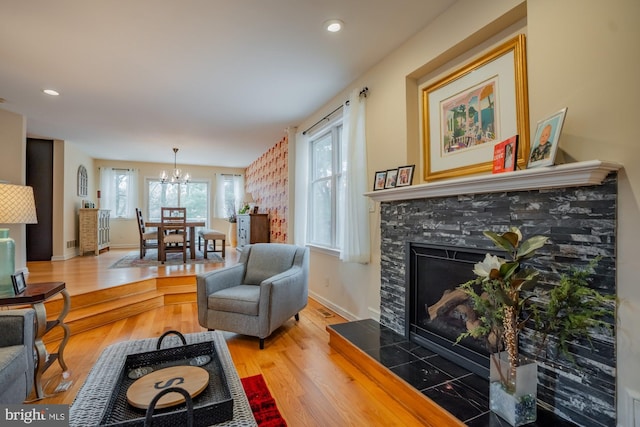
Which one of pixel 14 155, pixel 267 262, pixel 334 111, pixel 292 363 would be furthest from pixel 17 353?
pixel 14 155

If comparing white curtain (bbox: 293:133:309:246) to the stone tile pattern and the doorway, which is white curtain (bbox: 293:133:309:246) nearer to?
the stone tile pattern

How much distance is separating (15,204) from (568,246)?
372cm

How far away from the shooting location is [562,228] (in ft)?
4.94

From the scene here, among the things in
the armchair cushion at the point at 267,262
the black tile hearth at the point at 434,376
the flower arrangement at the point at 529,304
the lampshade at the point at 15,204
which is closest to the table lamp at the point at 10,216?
the lampshade at the point at 15,204

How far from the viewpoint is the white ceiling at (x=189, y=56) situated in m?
2.16

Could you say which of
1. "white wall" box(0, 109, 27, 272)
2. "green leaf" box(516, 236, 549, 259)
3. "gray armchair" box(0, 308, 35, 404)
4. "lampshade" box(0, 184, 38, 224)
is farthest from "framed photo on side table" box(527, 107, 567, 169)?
"white wall" box(0, 109, 27, 272)

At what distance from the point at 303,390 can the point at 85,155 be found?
7.40m

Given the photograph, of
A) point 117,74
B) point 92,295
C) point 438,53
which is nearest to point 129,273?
point 92,295

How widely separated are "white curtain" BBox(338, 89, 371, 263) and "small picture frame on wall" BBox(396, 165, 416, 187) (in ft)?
1.69

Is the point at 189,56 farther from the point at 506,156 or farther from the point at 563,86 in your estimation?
the point at 563,86

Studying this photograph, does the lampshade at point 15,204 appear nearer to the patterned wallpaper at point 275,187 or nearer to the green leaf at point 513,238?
the patterned wallpaper at point 275,187

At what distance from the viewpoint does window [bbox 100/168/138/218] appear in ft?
24.8

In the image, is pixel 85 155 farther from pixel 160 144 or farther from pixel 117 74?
pixel 117 74

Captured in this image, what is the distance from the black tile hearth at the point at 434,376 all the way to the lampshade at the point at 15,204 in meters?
2.73
